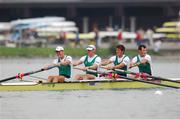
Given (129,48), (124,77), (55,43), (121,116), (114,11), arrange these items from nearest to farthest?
(121,116)
(124,77)
(129,48)
(55,43)
(114,11)

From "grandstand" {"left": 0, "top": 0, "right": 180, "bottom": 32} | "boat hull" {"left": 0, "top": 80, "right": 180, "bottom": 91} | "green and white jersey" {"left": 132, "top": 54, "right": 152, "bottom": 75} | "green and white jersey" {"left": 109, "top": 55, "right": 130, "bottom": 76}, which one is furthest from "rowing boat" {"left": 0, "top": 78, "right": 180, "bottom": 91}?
"grandstand" {"left": 0, "top": 0, "right": 180, "bottom": 32}

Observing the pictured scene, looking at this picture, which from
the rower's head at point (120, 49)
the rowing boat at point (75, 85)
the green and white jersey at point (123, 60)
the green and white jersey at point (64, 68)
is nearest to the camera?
the rowing boat at point (75, 85)

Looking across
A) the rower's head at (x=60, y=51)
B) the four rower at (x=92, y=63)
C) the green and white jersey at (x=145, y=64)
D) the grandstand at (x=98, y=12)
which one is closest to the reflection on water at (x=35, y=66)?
the green and white jersey at (x=145, y=64)

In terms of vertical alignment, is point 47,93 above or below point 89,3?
below

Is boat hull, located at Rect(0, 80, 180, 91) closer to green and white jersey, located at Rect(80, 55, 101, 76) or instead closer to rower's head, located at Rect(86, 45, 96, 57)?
green and white jersey, located at Rect(80, 55, 101, 76)

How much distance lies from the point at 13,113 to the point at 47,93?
3230mm

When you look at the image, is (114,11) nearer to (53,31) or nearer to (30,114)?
(53,31)

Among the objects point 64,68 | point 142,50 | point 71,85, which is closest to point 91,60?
point 64,68

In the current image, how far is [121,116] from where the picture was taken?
695 inches

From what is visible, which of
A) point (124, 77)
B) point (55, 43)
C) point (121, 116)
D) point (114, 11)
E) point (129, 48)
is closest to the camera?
point (121, 116)

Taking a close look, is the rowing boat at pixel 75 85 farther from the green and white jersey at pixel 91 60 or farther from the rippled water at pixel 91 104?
the green and white jersey at pixel 91 60

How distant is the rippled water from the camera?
700 inches

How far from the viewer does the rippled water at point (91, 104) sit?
58.3 ft

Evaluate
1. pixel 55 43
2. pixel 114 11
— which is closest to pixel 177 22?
pixel 114 11
